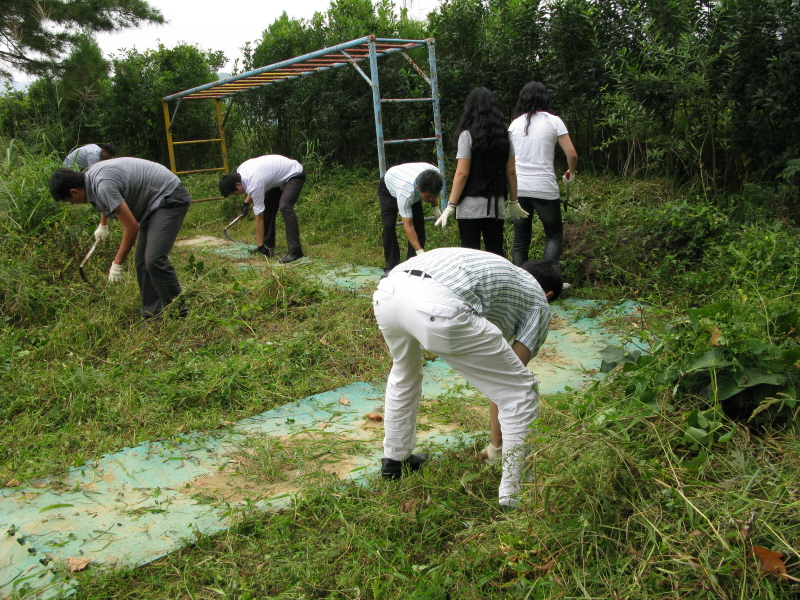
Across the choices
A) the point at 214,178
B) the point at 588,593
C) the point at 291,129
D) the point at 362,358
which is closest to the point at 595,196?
the point at 362,358

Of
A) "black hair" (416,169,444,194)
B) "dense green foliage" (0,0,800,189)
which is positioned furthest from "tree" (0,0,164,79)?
"black hair" (416,169,444,194)

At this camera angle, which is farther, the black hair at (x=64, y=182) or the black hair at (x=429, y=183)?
the black hair at (x=429, y=183)

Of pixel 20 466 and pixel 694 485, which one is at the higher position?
pixel 694 485

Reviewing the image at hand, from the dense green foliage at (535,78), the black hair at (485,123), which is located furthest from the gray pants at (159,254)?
the dense green foliage at (535,78)

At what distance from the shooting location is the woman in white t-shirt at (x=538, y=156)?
194 inches

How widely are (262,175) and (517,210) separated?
3511 mm

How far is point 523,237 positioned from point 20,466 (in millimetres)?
3572

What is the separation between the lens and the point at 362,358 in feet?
14.1

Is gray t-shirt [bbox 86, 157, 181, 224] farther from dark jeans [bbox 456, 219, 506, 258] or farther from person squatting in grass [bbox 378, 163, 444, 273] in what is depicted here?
dark jeans [bbox 456, 219, 506, 258]

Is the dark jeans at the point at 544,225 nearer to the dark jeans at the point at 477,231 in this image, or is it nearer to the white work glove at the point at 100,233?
the dark jeans at the point at 477,231

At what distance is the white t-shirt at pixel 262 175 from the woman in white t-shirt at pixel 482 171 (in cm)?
319

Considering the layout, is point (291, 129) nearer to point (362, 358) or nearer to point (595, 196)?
point (595, 196)

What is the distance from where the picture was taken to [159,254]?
4984 millimetres

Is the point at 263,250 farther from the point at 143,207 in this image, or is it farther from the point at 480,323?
the point at 480,323
